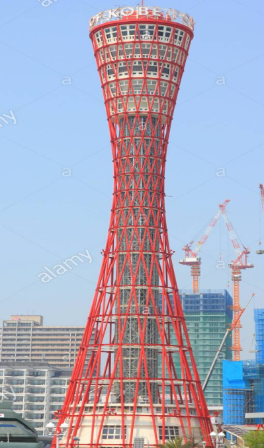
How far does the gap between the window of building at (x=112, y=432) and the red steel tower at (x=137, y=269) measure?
4.8 inches

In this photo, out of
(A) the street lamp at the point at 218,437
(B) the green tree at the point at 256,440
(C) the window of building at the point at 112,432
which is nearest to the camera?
(A) the street lamp at the point at 218,437

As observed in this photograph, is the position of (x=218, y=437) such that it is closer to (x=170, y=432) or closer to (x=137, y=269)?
(x=170, y=432)

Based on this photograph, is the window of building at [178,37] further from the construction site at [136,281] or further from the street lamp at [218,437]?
the street lamp at [218,437]

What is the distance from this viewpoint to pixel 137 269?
11450cm

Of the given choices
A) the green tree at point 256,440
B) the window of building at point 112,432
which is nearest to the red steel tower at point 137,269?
the window of building at point 112,432

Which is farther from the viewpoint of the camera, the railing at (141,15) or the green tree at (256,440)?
the railing at (141,15)

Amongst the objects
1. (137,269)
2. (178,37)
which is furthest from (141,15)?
Answer: (137,269)

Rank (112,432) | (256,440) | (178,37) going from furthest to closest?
(178,37), (112,432), (256,440)

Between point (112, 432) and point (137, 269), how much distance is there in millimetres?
21011

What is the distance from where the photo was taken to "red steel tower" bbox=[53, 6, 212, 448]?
108250 mm

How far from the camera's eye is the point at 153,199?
117125mm

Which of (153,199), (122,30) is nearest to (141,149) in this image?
(153,199)

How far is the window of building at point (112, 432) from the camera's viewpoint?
106438mm

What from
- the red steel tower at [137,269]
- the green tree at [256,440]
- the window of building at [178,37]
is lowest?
the green tree at [256,440]
